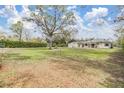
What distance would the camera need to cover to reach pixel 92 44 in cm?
497

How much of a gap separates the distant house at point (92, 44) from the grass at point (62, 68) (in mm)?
71

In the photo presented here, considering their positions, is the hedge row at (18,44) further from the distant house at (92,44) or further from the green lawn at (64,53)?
the distant house at (92,44)

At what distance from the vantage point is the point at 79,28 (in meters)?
4.94

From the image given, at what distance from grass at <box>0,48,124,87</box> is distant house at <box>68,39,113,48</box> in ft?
0.23

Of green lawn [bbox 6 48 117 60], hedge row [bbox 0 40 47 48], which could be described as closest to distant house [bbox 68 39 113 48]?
green lawn [bbox 6 48 117 60]

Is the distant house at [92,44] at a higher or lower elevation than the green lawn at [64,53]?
higher

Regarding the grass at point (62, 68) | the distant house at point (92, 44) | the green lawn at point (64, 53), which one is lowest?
the grass at point (62, 68)

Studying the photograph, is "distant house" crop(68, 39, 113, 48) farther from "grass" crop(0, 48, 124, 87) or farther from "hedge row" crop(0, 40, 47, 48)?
"hedge row" crop(0, 40, 47, 48)

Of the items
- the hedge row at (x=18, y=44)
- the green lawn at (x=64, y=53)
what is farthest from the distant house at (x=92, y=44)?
the hedge row at (x=18, y=44)

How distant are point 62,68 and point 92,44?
648mm

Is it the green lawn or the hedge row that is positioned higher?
the hedge row

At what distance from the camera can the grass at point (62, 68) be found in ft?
15.5

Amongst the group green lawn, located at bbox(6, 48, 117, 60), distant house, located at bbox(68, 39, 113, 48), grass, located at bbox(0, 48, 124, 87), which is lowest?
grass, located at bbox(0, 48, 124, 87)

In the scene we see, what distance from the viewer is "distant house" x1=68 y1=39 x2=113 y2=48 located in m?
4.96
